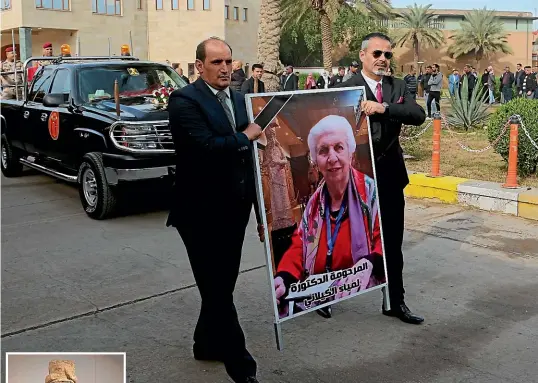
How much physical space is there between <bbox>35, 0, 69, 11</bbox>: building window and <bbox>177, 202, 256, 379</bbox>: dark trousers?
4288 cm

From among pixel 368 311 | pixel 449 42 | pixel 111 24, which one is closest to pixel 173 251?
pixel 368 311

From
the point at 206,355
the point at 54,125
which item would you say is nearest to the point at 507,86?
the point at 54,125

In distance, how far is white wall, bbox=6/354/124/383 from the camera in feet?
7.72

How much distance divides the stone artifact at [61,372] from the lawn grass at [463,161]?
781cm

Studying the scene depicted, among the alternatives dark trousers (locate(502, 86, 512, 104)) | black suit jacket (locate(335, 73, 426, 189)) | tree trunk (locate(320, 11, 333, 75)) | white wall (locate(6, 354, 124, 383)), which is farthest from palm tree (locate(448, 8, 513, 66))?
white wall (locate(6, 354, 124, 383))

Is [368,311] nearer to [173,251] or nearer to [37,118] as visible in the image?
[173,251]

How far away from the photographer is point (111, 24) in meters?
45.7

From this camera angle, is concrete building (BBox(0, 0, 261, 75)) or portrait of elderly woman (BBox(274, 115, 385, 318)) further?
concrete building (BBox(0, 0, 261, 75))

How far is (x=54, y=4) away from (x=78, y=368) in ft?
147

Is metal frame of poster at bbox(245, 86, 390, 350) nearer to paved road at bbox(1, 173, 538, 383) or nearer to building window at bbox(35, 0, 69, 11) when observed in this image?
paved road at bbox(1, 173, 538, 383)

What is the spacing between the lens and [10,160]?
11086 millimetres

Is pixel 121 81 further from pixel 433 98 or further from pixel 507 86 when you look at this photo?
pixel 507 86

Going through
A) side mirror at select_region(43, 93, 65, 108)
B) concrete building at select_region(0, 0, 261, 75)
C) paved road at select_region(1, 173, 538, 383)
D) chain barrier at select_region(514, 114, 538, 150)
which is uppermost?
concrete building at select_region(0, 0, 261, 75)

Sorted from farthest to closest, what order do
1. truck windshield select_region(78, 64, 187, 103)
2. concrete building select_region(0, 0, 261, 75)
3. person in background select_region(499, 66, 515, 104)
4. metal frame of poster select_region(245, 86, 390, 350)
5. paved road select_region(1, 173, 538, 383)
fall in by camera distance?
concrete building select_region(0, 0, 261, 75) → person in background select_region(499, 66, 515, 104) → truck windshield select_region(78, 64, 187, 103) → paved road select_region(1, 173, 538, 383) → metal frame of poster select_region(245, 86, 390, 350)
